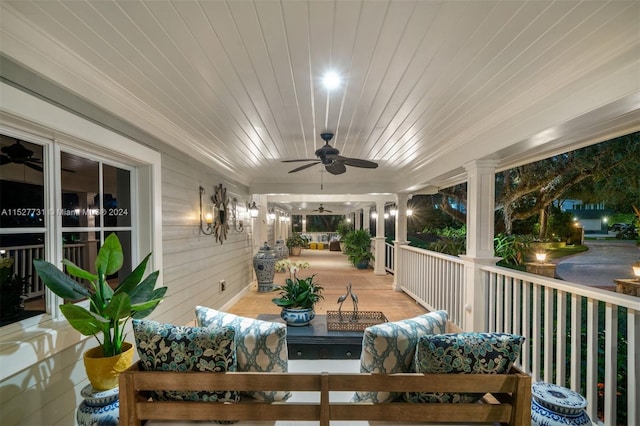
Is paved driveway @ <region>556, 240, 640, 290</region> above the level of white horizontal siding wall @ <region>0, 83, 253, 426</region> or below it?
below

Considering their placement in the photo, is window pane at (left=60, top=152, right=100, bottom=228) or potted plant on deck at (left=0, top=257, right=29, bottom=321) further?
window pane at (left=60, top=152, right=100, bottom=228)

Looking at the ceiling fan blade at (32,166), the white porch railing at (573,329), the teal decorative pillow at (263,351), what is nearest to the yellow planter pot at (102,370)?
the teal decorative pillow at (263,351)

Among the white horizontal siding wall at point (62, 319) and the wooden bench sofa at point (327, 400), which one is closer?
the wooden bench sofa at point (327, 400)

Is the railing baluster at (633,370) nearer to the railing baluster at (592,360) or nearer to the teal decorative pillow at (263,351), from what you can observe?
the railing baluster at (592,360)

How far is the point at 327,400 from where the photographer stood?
1308 millimetres

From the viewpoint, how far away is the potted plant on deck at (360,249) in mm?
8906

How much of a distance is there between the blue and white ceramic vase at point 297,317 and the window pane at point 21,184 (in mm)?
1781

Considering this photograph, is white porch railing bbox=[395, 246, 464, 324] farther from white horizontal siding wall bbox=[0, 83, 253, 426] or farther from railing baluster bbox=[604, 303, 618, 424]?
white horizontal siding wall bbox=[0, 83, 253, 426]

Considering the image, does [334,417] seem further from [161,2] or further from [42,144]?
[42,144]

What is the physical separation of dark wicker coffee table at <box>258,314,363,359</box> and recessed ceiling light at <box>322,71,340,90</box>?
1.87 m

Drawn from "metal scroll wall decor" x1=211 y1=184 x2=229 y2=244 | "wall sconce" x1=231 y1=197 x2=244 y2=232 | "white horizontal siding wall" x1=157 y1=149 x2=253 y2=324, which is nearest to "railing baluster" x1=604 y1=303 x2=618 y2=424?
"white horizontal siding wall" x1=157 y1=149 x2=253 y2=324

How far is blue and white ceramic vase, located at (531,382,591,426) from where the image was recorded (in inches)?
49.9

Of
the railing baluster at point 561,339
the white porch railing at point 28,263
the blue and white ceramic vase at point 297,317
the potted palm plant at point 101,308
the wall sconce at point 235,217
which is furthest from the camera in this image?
the wall sconce at point 235,217

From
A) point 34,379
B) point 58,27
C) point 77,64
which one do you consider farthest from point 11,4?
point 34,379
